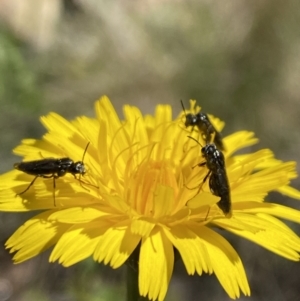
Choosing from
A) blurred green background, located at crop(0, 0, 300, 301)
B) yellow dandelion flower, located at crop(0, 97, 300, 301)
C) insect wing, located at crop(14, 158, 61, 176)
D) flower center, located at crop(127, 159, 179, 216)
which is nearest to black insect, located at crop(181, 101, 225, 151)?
yellow dandelion flower, located at crop(0, 97, 300, 301)

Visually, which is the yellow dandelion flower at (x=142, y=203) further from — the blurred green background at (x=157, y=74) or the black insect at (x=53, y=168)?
the blurred green background at (x=157, y=74)

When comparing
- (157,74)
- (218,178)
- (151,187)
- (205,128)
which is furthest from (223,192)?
(157,74)

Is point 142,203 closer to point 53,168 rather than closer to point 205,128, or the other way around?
point 53,168

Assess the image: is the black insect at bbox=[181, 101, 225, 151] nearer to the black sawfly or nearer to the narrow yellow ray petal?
the black sawfly

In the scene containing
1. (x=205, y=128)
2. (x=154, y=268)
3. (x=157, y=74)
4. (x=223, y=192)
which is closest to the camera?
(x=154, y=268)

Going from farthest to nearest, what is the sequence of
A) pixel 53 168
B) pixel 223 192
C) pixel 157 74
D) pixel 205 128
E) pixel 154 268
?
pixel 157 74 < pixel 205 128 < pixel 53 168 < pixel 223 192 < pixel 154 268

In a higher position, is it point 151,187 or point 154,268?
point 151,187

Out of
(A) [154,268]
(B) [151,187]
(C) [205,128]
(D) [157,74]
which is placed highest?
(D) [157,74]
